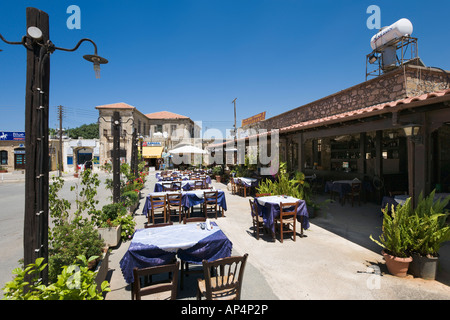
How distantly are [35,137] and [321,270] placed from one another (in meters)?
4.49

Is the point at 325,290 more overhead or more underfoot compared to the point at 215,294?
more underfoot

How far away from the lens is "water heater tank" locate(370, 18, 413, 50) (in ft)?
32.8

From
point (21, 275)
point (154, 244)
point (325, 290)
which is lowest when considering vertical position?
point (325, 290)

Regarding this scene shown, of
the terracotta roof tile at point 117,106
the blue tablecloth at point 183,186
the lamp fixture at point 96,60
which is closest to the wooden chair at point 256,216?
the lamp fixture at point 96,60

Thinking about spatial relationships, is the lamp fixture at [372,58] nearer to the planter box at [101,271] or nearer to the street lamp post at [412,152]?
the street lamp post at [412,152]

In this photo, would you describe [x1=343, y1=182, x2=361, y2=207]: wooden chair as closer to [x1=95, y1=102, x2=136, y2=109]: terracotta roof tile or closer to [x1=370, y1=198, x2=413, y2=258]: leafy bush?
[x1=370, y1=198, x2=413, y2=258]: leafy bush

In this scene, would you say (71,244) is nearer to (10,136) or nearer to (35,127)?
(35,127)

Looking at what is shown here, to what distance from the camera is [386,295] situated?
3328 mm

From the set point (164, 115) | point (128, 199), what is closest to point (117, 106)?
point (164, 115)

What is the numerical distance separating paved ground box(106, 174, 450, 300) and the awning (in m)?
26.3
